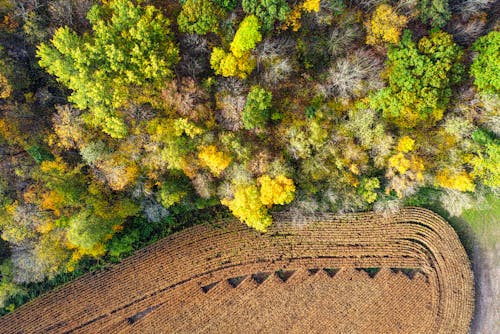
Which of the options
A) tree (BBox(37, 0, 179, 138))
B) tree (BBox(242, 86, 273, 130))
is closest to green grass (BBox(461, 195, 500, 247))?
tree (BBox(242, 86, 273, 130))

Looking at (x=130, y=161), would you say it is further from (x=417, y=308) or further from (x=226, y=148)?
(x=417, y=308)

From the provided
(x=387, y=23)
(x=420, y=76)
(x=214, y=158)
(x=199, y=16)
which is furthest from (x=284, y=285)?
(x=199, y=16)

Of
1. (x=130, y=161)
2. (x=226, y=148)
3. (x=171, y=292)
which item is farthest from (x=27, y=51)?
(x=171, y=292)

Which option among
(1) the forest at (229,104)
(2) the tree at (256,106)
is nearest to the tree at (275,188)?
(1) the forest at (229,104)

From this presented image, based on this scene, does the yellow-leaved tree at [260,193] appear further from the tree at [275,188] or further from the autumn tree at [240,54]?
the autumn tree at [240,54]

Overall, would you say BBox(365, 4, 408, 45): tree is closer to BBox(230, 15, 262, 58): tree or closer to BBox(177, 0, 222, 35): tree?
BBox(230, 15, 262, 58): tree

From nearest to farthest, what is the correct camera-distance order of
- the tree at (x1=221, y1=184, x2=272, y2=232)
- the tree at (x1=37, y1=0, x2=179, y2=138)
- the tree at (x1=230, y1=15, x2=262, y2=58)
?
the tree at (x1=37, y1=0, x2=179, y2=138)
the tree at (x1=230, y1=15, x2=262, y2=58)
the tree at (x1=221, y1=184, x2=272, y2=232)

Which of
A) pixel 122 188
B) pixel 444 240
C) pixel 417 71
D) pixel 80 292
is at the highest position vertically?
pixel 417 71

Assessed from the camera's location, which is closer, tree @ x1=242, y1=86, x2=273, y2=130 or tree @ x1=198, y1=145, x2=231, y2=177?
tree @ x1=242, y1=86, x2=273, y2=130
